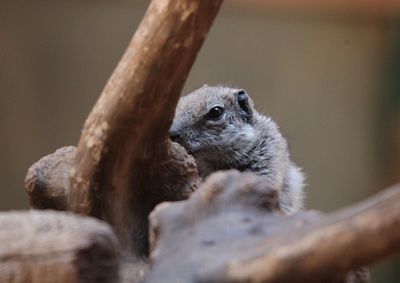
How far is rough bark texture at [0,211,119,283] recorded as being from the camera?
1.09 metres

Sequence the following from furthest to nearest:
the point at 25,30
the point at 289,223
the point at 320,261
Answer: the point at 25,30
the point at 289,223
the point at 320,261

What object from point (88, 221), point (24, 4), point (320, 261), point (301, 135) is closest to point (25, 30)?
point (24, 4)

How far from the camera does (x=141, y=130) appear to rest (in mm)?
1354

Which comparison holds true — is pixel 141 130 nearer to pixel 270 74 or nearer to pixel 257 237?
pixel 257 237

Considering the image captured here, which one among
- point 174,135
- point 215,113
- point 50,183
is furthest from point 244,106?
point 50,183

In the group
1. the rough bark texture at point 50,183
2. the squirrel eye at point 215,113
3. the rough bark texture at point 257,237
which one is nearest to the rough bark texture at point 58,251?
the rough bark texture at point 257,237

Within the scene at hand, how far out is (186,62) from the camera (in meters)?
1.30

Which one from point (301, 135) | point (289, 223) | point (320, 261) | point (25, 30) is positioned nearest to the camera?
point (320, 261)

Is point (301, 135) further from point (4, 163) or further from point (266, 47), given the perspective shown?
point (4, 163)

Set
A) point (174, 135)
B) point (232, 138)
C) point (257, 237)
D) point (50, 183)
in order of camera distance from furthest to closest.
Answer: point (232, 138)
point (174, 135)
point (50, 183)
point (257, 237)

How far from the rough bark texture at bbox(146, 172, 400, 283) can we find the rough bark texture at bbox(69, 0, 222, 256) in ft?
0.57

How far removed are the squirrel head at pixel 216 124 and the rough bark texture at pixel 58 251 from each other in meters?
1.11

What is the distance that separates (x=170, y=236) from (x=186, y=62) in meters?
0.29

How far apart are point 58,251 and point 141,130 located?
1.05ft
